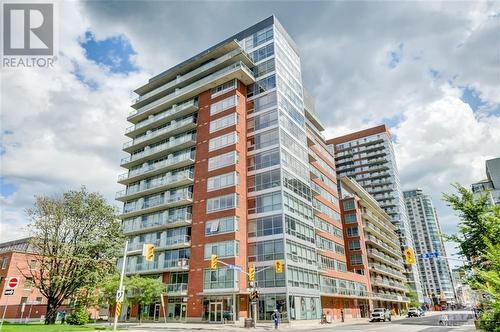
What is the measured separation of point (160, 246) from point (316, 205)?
26.1 meters

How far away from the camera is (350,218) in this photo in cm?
7412

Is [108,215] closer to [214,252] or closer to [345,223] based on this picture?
[214,252]

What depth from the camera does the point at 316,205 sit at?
184 ft

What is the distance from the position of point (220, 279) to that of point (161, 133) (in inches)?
1095

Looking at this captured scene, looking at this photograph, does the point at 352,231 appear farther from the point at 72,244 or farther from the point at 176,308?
the point at 72,244

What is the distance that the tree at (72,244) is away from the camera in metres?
33.9

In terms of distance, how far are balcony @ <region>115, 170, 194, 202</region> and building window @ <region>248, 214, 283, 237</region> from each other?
12.1 m

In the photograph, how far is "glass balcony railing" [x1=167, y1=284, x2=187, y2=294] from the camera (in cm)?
4362

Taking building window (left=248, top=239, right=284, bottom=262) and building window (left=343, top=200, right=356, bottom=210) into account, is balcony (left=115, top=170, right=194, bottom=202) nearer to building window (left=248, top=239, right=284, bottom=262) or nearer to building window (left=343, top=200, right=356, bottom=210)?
building window (left=248, top=239, right=284, bottom=262)

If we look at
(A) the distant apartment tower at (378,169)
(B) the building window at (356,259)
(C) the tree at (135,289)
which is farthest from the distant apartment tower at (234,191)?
(A) the distant apartment tower at (378,169)

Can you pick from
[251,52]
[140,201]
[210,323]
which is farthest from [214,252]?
[251,52]

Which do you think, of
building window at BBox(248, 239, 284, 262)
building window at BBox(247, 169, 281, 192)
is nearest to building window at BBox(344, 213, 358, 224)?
building window at BBox(247, 169, 281, 192)

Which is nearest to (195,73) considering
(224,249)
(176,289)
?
(224,249)

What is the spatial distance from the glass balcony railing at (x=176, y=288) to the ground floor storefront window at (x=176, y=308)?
3.44 ft
